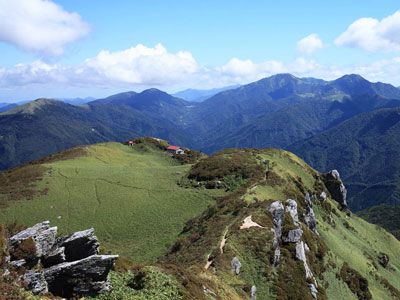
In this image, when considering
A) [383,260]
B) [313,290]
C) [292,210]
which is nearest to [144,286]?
[313,290]

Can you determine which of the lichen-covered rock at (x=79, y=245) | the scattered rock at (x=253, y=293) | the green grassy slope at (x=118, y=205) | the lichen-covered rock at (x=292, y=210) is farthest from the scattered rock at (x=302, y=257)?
the lichen-covered rock at (x=79, y=245)

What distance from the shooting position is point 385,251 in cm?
10156

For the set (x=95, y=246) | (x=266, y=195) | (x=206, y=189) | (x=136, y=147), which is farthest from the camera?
(x=136, y=147)

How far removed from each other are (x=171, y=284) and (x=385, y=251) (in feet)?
285

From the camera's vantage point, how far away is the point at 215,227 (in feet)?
186

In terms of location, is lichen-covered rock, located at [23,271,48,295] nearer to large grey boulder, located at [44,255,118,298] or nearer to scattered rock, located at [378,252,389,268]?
large grey boulder, located at [44,255,118,298]

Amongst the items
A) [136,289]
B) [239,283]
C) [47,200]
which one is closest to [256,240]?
[239,283]

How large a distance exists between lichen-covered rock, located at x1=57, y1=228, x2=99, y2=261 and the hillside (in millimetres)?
2670

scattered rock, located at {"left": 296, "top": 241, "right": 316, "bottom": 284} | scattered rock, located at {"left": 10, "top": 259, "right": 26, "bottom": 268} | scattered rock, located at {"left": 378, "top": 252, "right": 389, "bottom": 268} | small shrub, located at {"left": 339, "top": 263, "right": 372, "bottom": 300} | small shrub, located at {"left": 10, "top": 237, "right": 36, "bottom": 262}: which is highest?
small shrub, located at {"left": 10, "top": 237, "right": 36, "bottom": 262}

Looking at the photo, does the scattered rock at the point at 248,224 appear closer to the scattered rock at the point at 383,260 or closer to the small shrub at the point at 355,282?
the small shrub at the point at 355,282

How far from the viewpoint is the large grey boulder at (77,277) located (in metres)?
24.4

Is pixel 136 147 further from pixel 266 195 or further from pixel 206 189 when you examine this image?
pixel 266 195

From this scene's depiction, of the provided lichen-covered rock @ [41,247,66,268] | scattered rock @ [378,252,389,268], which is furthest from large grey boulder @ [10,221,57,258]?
scattered rock @ [378,252,389,268]

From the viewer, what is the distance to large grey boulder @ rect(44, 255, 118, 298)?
80.1 ft
